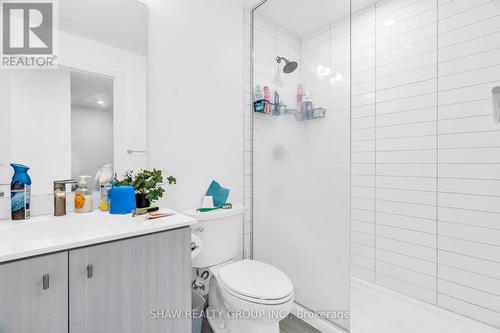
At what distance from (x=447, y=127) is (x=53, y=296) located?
229cm

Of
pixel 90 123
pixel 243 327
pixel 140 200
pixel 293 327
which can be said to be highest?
pixel 90 123

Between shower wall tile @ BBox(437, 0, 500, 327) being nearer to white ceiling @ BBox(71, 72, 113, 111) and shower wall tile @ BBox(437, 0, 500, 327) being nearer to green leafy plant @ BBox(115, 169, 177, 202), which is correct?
green leafy plant @ BBox(115, 169, 177, 202)

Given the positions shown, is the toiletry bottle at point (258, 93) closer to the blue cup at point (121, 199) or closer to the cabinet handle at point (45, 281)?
the blue cup at point (121, 199)

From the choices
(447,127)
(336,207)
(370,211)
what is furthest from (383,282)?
(447,127)

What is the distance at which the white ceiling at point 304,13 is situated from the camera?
1.40m

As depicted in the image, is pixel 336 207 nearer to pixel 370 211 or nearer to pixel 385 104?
pixel 370 211

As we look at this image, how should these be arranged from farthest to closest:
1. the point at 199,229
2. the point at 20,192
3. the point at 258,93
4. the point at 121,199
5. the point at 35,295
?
the point at 258,93 < the point at 199,229 < the point at 121,199 < the point at 20,192 < the point at 35,295

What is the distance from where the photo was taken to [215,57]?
1.73 meters

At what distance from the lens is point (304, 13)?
5.13ft

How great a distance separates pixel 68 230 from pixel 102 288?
40 centimetres

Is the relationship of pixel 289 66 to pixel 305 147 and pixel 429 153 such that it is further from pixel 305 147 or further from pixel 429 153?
pixel 429 153

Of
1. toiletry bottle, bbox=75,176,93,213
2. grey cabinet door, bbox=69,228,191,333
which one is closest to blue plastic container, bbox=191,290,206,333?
grey cabinet door, bbox=69,228,191,333

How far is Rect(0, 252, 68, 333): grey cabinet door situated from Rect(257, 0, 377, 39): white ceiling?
170cm

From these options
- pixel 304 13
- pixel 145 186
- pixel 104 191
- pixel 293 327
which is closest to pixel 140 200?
pixel 145 186
